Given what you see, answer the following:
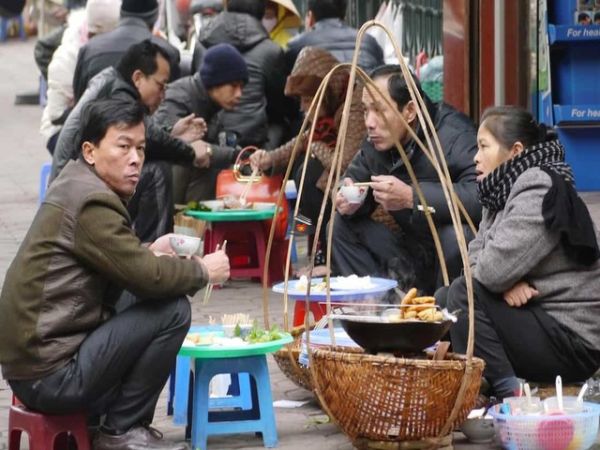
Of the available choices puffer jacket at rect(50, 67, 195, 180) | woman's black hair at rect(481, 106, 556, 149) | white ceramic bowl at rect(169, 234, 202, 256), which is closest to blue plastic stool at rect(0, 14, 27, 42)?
puffer jacket at rect(50, 67, 195, 180)

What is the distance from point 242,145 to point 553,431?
16.4 feet

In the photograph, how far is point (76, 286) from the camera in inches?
194

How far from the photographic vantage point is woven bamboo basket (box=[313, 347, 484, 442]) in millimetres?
4859

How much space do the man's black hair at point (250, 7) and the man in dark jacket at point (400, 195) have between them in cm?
334

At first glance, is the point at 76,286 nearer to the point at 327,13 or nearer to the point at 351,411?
the point at 351,411

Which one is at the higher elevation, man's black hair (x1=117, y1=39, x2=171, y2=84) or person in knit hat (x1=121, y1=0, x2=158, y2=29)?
person in knit hat (x1=121, y1=0, x2=158, y2=29)

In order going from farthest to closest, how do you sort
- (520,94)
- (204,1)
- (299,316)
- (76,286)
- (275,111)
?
(204,1) < (275,111) < (520,94) < (299,316) < (76,286)

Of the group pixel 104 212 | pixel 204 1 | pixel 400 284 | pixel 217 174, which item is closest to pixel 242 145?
pixel 217 174

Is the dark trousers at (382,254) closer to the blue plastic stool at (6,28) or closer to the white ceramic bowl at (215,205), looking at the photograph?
the white ceramic bowl at (215,205)

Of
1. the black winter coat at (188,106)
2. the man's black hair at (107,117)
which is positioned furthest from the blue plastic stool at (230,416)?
the black winter coat at (188,106)

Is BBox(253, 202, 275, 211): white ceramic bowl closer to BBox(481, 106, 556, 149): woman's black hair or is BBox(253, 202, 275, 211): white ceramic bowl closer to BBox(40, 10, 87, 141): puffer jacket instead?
BBox(40, 10, 87, 141): puffer jacket

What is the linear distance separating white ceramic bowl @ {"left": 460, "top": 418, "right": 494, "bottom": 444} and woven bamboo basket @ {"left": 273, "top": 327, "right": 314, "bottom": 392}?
692 mm

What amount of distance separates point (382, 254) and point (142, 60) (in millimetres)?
1689

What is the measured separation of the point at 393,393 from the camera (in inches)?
192
